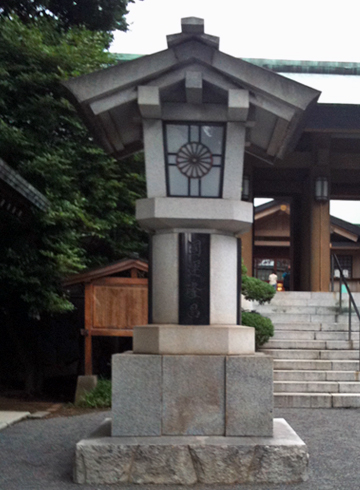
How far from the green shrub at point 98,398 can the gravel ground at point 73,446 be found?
0.66 metres

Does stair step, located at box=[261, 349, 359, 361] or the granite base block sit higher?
the granite base block

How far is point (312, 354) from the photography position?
405 inches

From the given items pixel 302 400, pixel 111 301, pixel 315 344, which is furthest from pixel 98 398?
pixel 315 344

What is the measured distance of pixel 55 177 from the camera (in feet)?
33.1

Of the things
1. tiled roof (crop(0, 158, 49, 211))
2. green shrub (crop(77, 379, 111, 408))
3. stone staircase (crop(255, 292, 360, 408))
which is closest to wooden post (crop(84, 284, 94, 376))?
green shrub (crop(77, 379, 111, 408))

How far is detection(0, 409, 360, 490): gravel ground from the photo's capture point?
186 inches

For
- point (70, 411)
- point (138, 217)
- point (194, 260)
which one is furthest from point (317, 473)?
point (70, 411)

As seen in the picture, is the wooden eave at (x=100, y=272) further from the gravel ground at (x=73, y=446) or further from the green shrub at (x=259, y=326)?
the gravel ground at (x=73, y=446)

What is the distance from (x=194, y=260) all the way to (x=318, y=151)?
10.8m

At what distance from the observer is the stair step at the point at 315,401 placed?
29.1ft

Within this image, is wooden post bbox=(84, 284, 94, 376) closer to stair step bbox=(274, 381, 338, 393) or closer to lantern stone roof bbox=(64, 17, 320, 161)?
stair step bbox=(274, 381, 338, 393)

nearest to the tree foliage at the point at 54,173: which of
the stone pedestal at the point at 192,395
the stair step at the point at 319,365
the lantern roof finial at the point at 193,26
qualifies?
the stair step at the point at 319,365

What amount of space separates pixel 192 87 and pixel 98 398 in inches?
249

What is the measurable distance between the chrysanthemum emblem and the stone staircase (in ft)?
16.0
